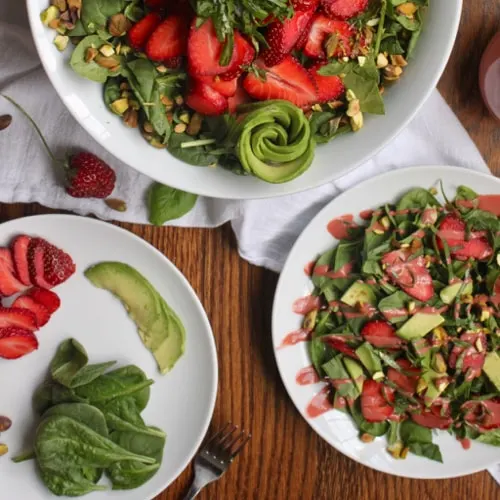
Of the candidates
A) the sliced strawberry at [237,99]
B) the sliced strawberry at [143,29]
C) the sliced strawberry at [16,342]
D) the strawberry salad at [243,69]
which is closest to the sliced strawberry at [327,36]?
the strawberry salad at [243,69]

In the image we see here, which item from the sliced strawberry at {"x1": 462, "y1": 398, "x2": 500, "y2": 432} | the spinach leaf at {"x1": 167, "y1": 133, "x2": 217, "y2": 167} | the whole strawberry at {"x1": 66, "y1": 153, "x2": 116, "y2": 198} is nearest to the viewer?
the spinach leaf at {"x1": 167, "y1": 133, "x2": 217, "y2": 167}

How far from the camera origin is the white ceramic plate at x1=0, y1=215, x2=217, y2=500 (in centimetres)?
131

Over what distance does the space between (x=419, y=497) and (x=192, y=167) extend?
0.76 meters

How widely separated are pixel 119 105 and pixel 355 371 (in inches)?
24.0

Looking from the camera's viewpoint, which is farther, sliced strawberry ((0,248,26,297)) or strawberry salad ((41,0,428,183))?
sliced strawberry ((0,248,26,297))

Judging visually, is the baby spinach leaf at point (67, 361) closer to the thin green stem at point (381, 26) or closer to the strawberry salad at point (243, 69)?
the strawberry salad at point (243, 69)

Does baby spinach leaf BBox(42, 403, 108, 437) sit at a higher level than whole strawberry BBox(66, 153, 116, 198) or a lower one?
lower

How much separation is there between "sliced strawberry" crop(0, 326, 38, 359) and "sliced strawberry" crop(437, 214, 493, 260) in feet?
2.36

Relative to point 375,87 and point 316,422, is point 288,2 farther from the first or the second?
point 316,422

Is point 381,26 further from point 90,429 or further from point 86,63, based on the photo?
point 90,429

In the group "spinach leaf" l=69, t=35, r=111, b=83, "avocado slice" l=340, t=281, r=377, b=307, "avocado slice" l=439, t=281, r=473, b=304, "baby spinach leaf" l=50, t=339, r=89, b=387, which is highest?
"spinach leaf" l=69, t=35, r=111, b=83

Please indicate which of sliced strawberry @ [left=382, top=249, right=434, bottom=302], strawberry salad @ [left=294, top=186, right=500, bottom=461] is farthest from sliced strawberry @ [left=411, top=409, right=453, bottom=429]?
sliced strawberry @ [left=382, top=249, right=434, bottom=302]

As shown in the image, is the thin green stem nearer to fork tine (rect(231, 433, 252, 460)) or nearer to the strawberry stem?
the strawberry stem

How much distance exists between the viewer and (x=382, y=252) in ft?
4.25
